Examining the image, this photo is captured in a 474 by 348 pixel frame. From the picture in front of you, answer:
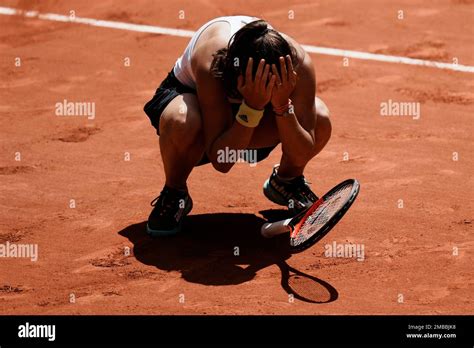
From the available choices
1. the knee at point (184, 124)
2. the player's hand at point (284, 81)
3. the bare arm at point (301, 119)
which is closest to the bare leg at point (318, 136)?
the bare arm at point (301, 119)

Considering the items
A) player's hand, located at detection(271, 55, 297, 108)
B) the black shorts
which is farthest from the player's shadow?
player's hand, located at detection(271, 55, 297, 108)

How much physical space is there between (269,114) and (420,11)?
5167 mm

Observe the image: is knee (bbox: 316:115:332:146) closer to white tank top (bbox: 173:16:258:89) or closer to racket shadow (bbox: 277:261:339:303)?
white tank top (bbox: 173:16:258:89)

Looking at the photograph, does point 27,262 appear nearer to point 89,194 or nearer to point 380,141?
point 89,194

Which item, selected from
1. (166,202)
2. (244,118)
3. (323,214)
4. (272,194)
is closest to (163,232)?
(166,202)

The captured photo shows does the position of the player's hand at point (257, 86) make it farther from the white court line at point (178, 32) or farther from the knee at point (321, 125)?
the white court line at point (178, 32)

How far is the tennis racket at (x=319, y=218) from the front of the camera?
16.7ft

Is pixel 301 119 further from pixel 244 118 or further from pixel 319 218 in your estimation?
pixel 319 218

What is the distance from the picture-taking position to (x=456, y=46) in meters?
9.65

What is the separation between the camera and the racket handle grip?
5.77 m

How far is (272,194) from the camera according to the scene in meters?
6.44

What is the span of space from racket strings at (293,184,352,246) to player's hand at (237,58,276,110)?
62 centimetres

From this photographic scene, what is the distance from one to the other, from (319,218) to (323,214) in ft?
0.11
